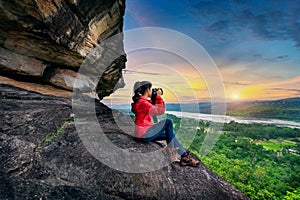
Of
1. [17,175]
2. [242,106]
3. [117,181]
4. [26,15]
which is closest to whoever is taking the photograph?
[17,175]

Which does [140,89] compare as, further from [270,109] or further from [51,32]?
[270,109]

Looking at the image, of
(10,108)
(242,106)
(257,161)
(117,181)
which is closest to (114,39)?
(10,108)

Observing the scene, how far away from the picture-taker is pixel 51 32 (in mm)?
8883

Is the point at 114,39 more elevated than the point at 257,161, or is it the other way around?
the point at 114,39

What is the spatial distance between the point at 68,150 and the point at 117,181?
1.74 meters

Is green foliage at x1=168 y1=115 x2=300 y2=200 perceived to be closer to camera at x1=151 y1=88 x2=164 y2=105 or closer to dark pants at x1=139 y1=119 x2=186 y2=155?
dark pants at x1=139 y1=119 x2=186 y2=155

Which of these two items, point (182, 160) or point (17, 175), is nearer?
point (17, 175)

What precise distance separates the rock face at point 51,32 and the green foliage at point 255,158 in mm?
6527

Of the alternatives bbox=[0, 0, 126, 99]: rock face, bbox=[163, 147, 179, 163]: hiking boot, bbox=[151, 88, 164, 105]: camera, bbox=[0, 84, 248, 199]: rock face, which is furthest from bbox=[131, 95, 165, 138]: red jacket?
bbox=[0, 0, 126, 99]: rock face

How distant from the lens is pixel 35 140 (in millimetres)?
5691

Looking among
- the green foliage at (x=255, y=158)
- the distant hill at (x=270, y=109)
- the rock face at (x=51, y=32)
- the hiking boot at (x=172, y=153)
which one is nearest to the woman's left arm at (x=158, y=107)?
the hiking boot at (x=172, y=153)

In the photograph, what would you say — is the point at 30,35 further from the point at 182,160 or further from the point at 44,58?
the point at 182,160

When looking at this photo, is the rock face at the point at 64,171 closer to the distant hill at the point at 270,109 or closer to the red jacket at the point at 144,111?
the red jacket at the point at 144,111

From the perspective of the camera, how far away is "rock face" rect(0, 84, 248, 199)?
439cm
